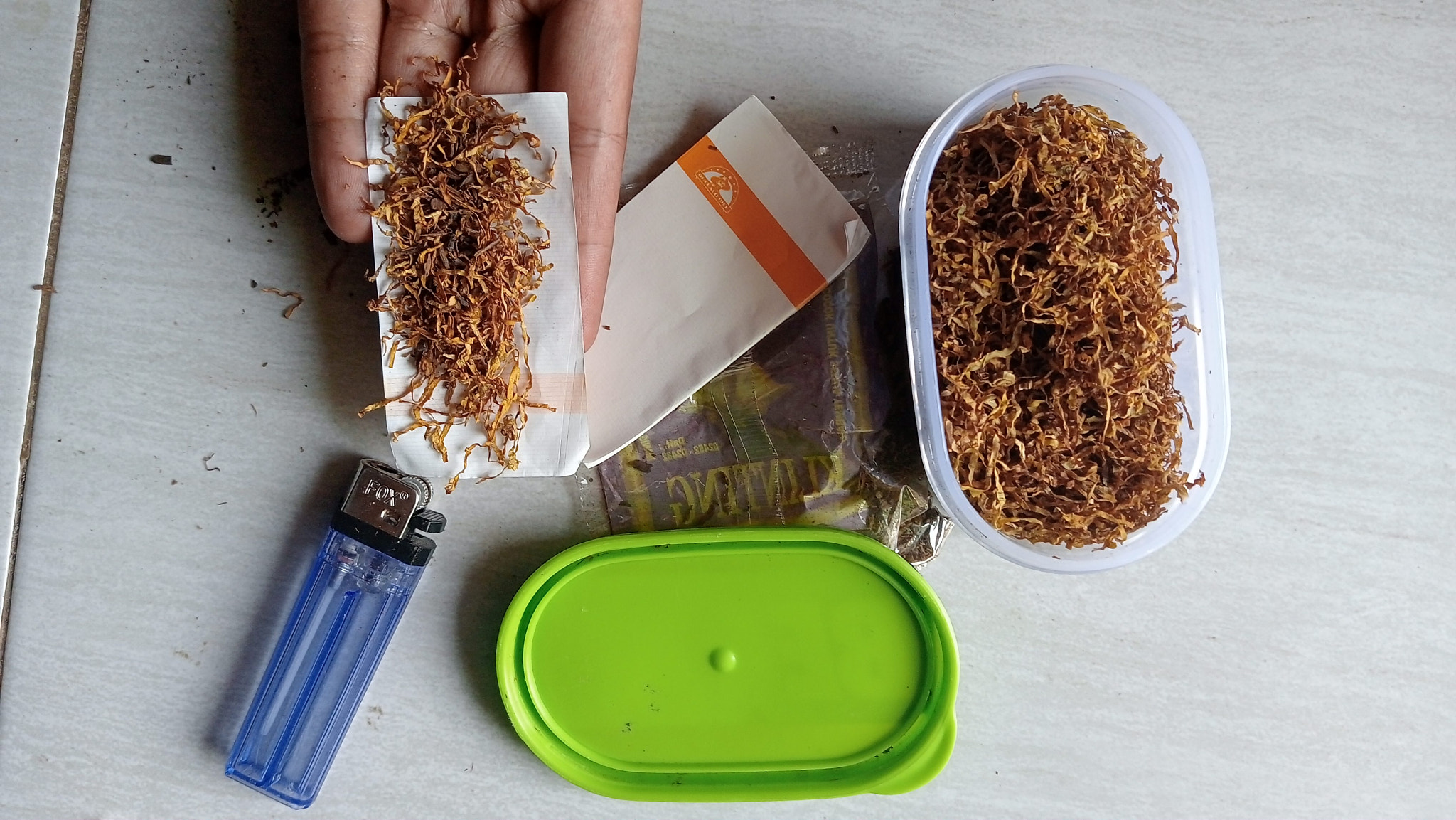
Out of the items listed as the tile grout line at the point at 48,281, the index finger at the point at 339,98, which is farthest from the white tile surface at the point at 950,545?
the index finger at the point at 339,98

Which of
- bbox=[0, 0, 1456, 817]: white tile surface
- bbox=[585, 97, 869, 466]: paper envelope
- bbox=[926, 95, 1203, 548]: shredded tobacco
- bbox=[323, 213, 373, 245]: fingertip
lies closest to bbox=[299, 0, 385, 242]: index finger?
bbox=[323, 213, 373, 245]: fingertip

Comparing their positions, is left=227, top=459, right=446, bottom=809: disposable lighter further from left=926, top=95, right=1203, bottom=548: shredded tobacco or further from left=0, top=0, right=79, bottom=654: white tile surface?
left=926, top=95, right=1203, bottom=548: shredded tobacco

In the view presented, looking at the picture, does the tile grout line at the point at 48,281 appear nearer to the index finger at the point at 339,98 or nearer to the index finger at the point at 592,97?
the index finger at the point at 339,98

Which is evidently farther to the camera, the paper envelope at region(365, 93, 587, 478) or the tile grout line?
the tile grout line

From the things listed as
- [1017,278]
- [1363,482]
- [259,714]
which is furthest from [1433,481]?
[259,714]

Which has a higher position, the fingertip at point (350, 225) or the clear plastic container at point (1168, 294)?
the clear plastic container at point (1168, 294)

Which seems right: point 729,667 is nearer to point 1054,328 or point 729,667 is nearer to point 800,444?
point 800,444

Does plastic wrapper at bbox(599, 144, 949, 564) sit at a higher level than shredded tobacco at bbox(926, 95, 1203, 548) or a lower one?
lower
